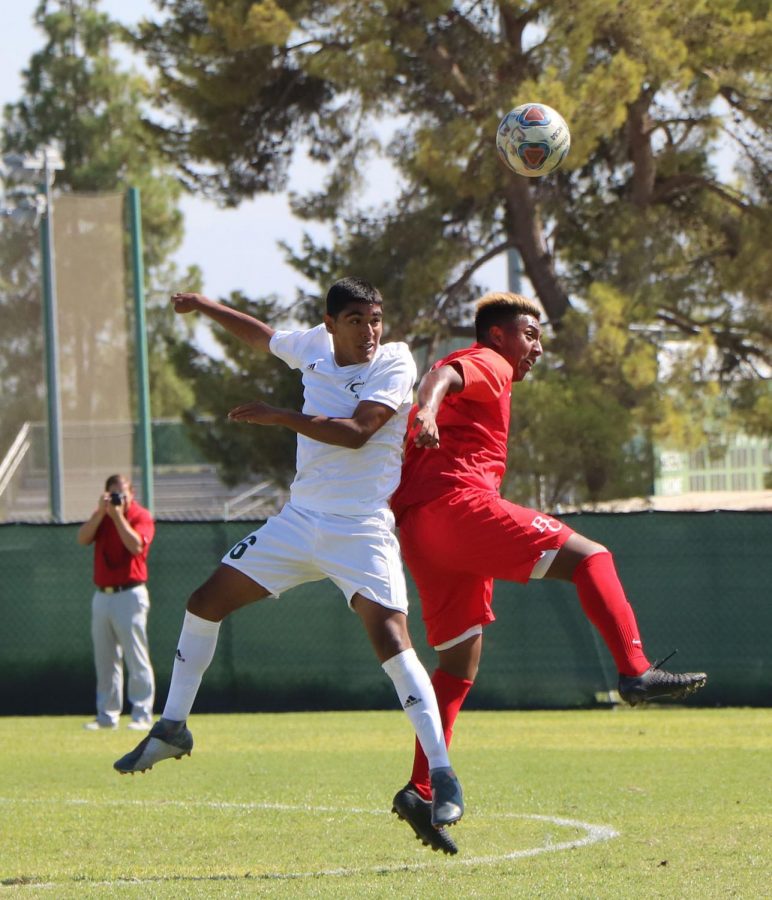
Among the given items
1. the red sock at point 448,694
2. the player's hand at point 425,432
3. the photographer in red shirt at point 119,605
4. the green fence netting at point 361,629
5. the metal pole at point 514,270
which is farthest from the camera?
the metal pole at point 514,270

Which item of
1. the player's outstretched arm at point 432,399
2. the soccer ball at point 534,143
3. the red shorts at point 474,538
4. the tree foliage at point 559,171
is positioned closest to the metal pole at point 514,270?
the tree foliage at point 559,171

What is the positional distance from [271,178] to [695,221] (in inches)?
285

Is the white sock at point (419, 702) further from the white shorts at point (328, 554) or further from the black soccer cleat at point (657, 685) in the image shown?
the black soccer cleat at point (657, 685)

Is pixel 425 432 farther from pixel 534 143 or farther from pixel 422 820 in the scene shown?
pixel 534 143

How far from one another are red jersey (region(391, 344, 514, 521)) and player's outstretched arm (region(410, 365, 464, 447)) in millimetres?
186

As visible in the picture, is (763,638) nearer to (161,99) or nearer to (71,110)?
(161,99)

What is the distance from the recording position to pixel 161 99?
25.8 m

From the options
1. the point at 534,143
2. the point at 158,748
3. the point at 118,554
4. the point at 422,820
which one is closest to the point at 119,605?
the point at 118,554

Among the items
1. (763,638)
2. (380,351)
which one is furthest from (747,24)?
(380,351)

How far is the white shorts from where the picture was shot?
Result: 20.8ft

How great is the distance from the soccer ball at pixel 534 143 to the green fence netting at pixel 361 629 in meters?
6.97

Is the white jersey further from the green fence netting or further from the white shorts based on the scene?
the green fence netting

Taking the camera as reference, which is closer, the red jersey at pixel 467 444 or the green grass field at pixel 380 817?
the green grass field at pixel 380 817

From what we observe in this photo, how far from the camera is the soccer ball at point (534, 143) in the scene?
838cm
